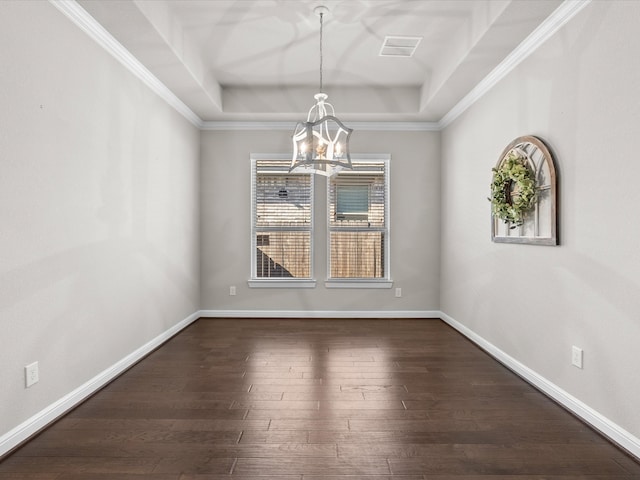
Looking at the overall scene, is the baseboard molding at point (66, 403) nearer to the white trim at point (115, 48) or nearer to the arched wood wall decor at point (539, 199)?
the white trim at point (115, 48)

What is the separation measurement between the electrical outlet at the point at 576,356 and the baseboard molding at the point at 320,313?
2.84 metres

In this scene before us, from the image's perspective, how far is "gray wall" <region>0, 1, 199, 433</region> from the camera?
2.17m

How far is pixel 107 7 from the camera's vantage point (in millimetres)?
2666

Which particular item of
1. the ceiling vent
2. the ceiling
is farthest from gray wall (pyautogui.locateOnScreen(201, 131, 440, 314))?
the ceiling vent

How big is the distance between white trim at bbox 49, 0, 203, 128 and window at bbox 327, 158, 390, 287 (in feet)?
7.51

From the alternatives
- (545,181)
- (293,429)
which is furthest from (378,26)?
(293,429)

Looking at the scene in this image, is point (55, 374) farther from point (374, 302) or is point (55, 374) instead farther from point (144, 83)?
point (374, 302)

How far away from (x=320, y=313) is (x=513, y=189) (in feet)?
9.94

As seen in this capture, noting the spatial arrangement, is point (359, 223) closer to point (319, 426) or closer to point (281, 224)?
point (281, 224)

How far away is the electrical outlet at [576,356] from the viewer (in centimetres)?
255

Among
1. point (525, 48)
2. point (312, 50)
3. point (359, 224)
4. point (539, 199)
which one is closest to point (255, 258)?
point (359, 224)

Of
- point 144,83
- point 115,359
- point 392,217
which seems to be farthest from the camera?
point 392,217

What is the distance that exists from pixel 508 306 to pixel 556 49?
2059 millimetres

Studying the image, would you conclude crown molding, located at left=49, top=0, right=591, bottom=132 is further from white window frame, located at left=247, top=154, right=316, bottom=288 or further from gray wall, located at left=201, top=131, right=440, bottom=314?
white window frame, located at left=247, top=154, right=316, bottom=288
